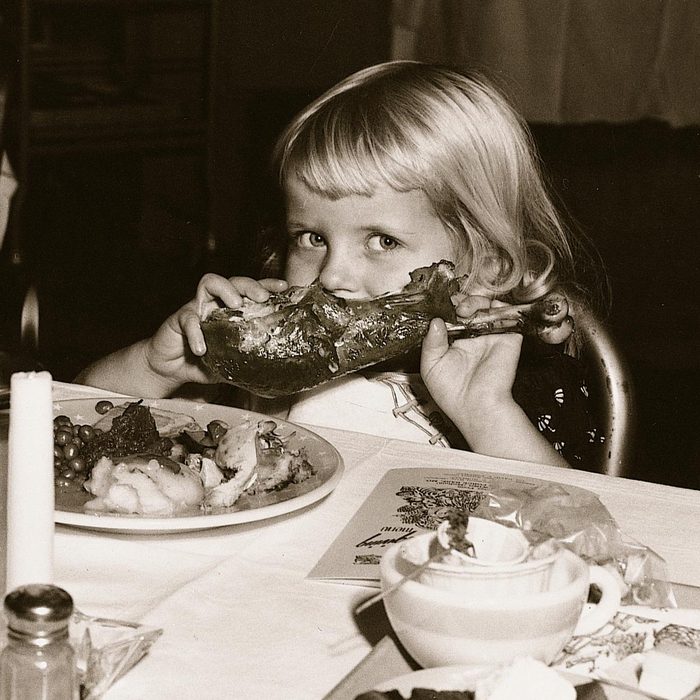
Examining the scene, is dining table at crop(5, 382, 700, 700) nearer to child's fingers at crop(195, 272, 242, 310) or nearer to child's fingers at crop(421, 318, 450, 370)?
child's fingers at crop(421, 318, 450, 370)

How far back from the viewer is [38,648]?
1.65 ft

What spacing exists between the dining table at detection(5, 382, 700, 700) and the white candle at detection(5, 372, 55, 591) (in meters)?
0.14

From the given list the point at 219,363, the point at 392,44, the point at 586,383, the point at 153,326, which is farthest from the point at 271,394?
the point at 153,326

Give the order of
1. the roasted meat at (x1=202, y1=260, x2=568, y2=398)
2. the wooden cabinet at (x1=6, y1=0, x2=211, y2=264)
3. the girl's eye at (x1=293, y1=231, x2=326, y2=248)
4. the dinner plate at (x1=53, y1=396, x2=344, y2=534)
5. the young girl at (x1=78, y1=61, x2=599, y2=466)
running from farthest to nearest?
1. the wooden cabinet at (x1=6, y1=0, x2=211, y2=264)
2. the girl's eye at (x1=293, y1=231, x2=326, y2=248)
3. the young girl at (x1=78, y1=61, x2=599, y2=466)
4. the roasted meat at (x1=202, y1=260, x2=568, y2=398)
5. the dinner plate at (x1=53, y1=396, x2=344, y2=534)

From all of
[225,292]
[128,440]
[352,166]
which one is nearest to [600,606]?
[128,440]

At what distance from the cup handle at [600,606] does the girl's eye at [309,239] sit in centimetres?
94

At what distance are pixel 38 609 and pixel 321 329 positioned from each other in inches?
28.2

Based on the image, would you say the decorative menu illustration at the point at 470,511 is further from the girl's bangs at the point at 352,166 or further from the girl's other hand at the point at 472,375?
the girl's bangs at the point at 352,166

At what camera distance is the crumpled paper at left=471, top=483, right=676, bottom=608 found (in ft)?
2.46

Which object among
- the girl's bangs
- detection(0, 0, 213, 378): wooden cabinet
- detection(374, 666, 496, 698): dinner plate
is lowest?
detection(0, 0, 213, 378): wooden cabinet

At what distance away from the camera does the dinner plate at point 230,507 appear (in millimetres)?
851

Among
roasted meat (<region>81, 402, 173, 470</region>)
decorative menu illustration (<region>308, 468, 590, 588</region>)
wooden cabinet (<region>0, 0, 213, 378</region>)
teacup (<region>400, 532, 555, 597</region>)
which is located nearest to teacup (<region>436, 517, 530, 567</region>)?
teacup (<region>400, 532, 555, 597</region>)

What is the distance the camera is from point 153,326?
3.65m

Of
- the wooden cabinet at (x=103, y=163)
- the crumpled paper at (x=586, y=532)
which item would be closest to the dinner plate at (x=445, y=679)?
the crumpled paper at (x=586, y=532)
